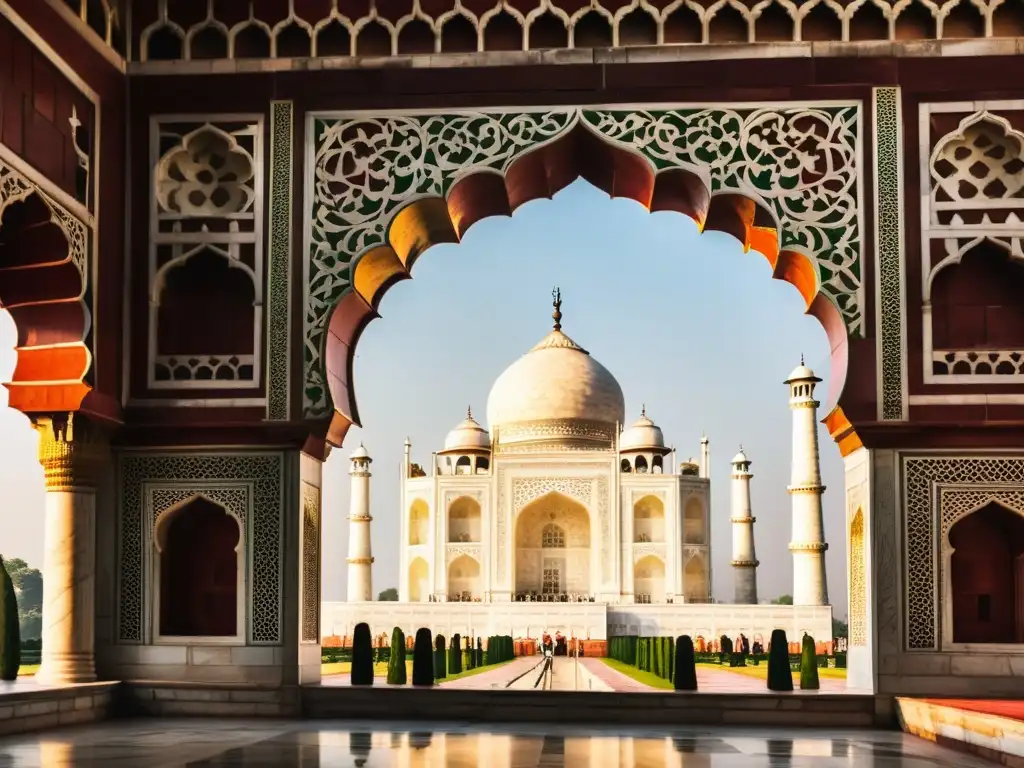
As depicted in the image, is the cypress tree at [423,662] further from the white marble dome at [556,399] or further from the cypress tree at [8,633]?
the white marble dome at [556,399]

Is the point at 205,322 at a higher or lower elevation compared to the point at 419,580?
higher

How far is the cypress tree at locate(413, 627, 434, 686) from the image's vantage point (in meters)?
9.51

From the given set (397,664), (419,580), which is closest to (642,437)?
(419,580)

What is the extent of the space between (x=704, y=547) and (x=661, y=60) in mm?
27346

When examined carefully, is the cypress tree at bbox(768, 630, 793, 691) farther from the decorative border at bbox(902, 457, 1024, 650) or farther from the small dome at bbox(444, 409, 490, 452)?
the small dome at bbox(444, 409, 490, 452)

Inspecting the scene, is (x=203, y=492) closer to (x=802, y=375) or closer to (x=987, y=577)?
(x=987, y=577)

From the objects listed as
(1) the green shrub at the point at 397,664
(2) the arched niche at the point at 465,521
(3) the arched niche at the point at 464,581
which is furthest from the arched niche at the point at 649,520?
(1) the green shrub at the point at 397,664

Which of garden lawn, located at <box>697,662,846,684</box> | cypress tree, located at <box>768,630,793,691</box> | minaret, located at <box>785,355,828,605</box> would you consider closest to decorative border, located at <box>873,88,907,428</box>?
cypress tree, located at <box>768,630,793,691</box>

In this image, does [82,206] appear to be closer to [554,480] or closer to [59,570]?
[59,570]

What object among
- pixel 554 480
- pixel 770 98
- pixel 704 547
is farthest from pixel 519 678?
pixel 704 547

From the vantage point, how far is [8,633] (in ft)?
33.1

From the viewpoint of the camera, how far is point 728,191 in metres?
9.12

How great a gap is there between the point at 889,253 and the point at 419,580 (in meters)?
29.0

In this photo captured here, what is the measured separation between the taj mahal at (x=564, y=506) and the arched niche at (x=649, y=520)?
0.03m
